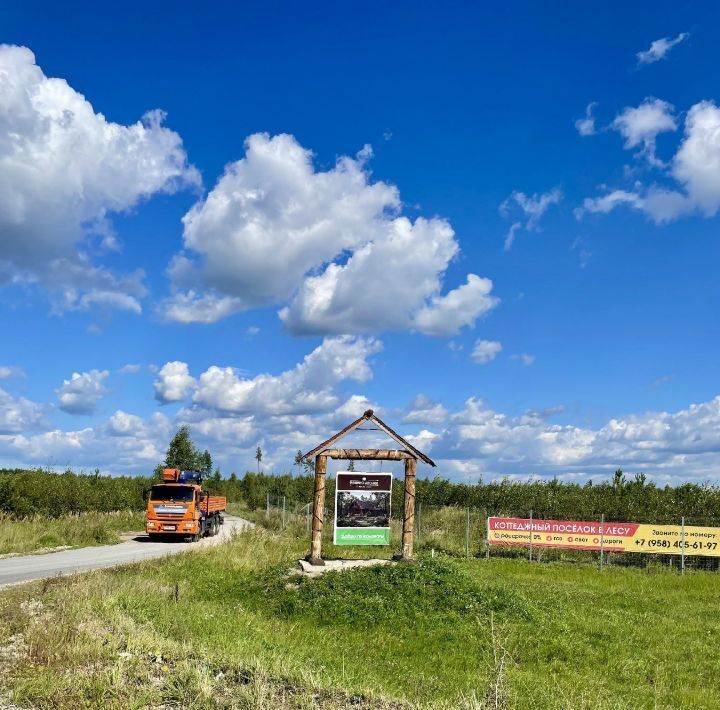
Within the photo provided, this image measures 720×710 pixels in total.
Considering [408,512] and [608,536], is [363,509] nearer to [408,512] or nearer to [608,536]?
[408,512]

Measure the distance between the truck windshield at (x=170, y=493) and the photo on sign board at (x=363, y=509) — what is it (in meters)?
13.9

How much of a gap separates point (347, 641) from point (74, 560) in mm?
14937

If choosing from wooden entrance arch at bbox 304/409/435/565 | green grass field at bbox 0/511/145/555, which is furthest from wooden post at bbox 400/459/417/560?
green grass field at bbox 0/511/145/555

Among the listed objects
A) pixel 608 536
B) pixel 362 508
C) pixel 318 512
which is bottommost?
pixel 608 536

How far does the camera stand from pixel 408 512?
825 inches

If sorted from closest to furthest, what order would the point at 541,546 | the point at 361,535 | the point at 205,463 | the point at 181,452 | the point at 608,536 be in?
the point at 361,535 → the point at 608,536 → the point at 541,546 → the point at 181,452 → the point at 205,463

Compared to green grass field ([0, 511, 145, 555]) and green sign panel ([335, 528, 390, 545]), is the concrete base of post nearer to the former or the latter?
green sign panel ([335, 528, 390, 545])

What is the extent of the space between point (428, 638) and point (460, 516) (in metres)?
26.2

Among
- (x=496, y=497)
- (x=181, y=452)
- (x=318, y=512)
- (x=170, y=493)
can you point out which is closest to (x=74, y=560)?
(x=170, y=493)

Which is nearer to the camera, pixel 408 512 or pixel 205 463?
pixel 408 512

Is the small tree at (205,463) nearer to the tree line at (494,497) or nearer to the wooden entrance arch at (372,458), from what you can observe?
the tree line at (494,497)

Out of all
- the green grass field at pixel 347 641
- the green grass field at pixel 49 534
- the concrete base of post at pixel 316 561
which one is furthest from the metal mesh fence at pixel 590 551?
the green grass field at pixel 49 534

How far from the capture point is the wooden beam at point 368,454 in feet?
68.4

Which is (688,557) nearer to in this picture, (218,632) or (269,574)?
(269,574)
